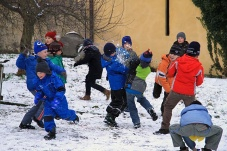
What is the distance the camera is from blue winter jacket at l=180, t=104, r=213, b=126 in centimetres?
628

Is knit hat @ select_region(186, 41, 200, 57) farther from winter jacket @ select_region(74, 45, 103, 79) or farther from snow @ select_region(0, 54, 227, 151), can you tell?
winter jacket @ select_region(74, 45, 103, 79)

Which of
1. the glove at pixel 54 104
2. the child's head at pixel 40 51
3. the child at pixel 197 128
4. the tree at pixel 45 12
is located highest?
the tree at pixel 45 12

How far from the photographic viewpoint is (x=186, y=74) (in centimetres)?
798

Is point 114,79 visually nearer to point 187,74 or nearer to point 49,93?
point 187,74

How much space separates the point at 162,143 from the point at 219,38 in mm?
7243

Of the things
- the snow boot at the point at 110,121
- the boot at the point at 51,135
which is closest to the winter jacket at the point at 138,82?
the snow boot at the point at 110,121

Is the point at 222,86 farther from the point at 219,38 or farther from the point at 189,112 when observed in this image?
the point at 189,112

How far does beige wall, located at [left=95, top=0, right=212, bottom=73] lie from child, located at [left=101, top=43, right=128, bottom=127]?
9439mm

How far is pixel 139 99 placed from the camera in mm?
9000

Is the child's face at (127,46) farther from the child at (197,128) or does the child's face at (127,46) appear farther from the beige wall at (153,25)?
the beige wall at (153,25)

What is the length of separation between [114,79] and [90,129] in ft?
3.16

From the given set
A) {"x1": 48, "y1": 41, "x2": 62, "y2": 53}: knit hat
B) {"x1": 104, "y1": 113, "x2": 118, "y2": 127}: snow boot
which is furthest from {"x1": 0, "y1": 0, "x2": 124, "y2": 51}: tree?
{"x1": 104, "y1": 113, "x2": 118, "y2": 127}: snow boot

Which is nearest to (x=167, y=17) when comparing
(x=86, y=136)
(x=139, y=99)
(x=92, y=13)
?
(x=92, y=13)

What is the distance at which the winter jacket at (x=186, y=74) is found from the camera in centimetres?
794
